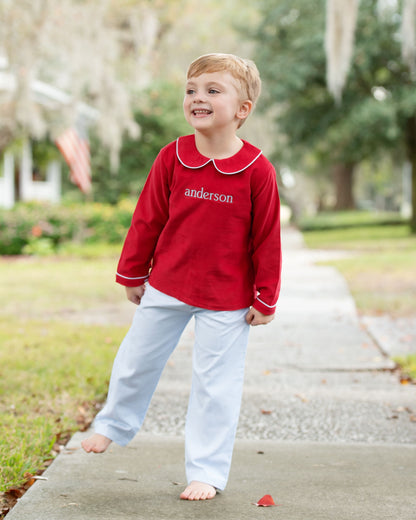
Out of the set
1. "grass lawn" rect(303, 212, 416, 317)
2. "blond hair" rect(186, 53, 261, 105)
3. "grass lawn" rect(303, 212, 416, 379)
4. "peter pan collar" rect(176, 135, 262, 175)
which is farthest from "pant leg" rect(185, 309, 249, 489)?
"grass lawn" rect(303, 212, 416, 317)

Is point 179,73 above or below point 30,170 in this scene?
above

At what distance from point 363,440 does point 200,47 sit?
22.7 m

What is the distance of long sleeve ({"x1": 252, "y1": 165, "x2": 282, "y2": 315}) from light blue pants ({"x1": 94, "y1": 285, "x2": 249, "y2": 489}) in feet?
0.40

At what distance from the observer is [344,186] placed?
34062 mm

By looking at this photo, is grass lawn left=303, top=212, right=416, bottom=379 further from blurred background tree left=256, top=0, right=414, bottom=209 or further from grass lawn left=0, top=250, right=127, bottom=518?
blurred background tree left=256, top=0, right=414, bottom=209

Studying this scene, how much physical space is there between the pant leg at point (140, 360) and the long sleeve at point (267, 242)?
0.29 meters

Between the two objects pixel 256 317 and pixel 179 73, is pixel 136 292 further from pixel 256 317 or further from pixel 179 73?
pixel 179 73

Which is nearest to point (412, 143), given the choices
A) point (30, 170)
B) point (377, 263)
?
point (377, 263)

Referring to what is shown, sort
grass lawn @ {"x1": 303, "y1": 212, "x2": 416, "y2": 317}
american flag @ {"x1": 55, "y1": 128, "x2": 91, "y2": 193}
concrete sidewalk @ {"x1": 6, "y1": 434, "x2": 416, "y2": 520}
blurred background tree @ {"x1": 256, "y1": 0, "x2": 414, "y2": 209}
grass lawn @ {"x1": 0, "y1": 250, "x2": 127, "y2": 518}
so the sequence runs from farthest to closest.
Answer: blurred background tree @ {"x1": 256, "y1": 0, "x2": 414, "y2": 209} → american flag @ {"x1": 55, "y1": 128, "x2": 91, "y2": 193} → grass lawn @ {"x1": 303, "y1": 212, "x2": 416, "y2": 317} → grass lawn @ {"x1": 0, "y1": 250, "x2": 127, "y2": 518} → concrete sidewalk @ {"x1": 6, "y1": 434, "x2": 416, "y2": 520}

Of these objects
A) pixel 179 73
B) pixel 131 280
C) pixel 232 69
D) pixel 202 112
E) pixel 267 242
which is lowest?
pixel 131 280

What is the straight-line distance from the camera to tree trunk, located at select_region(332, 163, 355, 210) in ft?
110

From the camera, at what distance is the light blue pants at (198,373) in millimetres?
2646

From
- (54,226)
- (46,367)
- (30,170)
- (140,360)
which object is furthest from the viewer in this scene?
(30,170)

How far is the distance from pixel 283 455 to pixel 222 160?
4.66 feet
